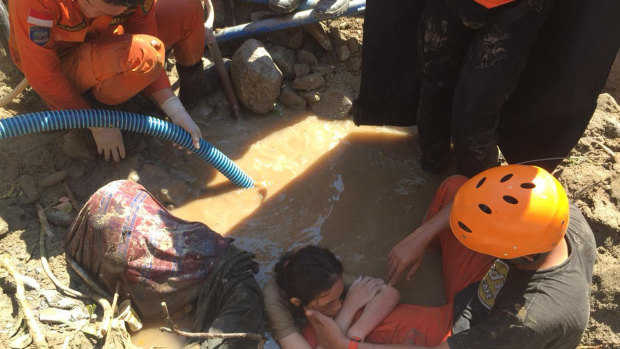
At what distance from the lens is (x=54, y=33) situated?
9.56 feet

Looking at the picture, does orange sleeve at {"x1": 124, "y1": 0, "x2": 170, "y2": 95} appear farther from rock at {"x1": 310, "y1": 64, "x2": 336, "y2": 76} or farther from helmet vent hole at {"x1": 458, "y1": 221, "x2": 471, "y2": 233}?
helmet vent hole at {"x1": 458, "y1": 221, "x2": 471, "y2": 233}

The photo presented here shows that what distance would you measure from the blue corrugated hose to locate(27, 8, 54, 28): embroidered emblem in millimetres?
476

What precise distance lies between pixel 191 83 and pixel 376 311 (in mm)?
2110

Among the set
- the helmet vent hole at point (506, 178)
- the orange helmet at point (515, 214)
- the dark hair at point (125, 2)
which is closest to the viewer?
the orange helmet at point (515, 214)

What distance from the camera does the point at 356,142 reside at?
4180 mm

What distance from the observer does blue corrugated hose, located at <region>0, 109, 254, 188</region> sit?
9.73 feet

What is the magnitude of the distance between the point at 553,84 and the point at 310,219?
1679 millimetres

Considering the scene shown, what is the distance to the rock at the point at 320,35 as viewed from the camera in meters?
4.42

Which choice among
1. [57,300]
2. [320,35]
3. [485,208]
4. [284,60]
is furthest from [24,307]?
[320,35]

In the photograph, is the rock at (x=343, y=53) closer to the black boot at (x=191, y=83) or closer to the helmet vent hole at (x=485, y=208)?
the black boot at (x=191, y=83)

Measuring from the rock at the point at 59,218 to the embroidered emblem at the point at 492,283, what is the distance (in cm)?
237

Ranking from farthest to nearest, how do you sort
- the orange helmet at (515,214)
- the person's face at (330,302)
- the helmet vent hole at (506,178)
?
the person's face at (330,302), the helmet vent hole at (506,178), the orange helmet at (515,214)

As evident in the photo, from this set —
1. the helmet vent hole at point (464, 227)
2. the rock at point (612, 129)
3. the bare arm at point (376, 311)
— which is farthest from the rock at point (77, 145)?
the rock at point (612, 129)

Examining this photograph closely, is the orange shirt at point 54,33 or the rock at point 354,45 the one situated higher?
the orange shirt at point 54,33
